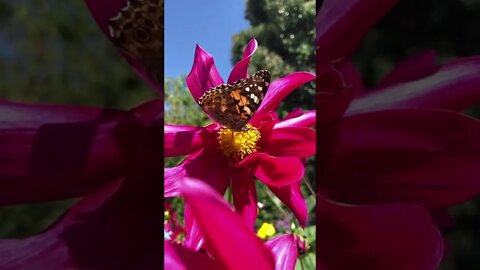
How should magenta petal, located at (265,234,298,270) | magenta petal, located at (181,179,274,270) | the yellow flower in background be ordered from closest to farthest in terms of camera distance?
magenta petal, located at (181,179,274,270) → magenta petal, located at (265,234,298,270) → the yellow flower in background

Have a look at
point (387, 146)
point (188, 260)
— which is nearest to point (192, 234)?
point (188, 260)

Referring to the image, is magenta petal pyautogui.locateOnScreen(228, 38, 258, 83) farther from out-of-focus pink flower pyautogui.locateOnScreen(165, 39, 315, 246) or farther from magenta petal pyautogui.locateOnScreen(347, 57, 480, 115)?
magenta petal pyautogui.locateOnScreen(347, 57, 480, 115)

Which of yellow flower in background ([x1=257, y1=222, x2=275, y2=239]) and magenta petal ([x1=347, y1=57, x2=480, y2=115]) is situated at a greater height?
magenta petal ([x1=347, y1=57, x2=480, y2=115])

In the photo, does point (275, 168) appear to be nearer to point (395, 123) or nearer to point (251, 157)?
point (251, 157)

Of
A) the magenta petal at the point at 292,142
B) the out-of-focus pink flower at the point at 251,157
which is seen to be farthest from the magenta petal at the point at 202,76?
the magenta petal at the point at 292,142

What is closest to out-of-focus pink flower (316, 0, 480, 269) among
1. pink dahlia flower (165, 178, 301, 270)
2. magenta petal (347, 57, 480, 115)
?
magenta petal (347, 57, 480, 115)

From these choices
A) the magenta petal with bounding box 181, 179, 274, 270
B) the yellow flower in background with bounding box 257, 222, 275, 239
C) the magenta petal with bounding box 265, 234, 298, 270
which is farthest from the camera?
the yellow flower in background with bounding box 257, 222, 275, 239

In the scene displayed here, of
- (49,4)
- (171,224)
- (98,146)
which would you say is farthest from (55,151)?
(171,224)
